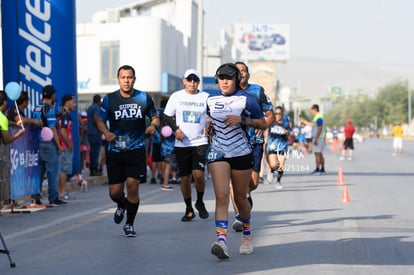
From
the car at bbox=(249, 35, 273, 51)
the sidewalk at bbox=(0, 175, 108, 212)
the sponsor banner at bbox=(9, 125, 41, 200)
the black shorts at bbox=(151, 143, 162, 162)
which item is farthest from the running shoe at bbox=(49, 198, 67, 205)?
the car at bbox=(249, 35, 273, 51)

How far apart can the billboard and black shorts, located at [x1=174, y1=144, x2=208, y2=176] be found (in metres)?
126

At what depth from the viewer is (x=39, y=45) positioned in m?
17.5

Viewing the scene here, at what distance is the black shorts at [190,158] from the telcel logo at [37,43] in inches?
222

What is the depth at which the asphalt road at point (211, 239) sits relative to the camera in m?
8.34

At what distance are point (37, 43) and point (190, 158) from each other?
20.4ft

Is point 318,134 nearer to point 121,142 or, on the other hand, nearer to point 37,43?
point 37,43

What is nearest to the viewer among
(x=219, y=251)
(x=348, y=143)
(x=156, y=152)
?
(x=219, y=251)

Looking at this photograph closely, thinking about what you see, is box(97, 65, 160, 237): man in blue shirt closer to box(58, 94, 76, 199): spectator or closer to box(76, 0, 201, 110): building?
box(58, 94, 76, 199): spectator

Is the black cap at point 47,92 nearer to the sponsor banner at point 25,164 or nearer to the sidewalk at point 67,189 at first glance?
the sponsor banner at point 25,164

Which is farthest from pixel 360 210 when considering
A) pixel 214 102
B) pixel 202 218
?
pixel 214 102

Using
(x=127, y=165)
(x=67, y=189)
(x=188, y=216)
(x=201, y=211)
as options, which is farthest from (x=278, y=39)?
(x=127, y=165)

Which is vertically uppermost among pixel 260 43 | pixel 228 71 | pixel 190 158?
pixel 260 43

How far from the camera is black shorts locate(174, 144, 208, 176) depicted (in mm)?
12281

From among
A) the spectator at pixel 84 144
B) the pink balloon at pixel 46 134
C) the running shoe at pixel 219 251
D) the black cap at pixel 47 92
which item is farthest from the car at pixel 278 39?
the running shoe at pixel 219 251
